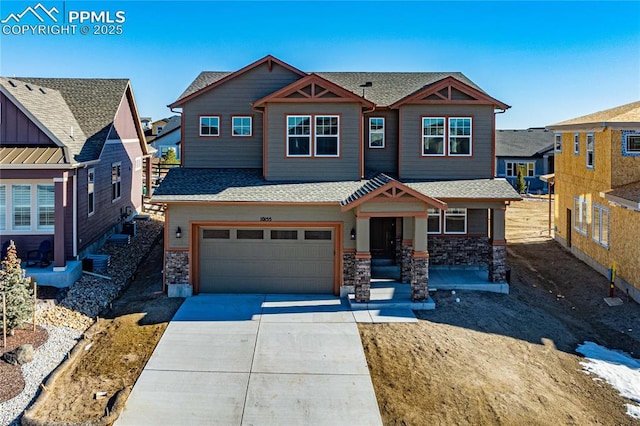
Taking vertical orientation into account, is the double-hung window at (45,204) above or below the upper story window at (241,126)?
below

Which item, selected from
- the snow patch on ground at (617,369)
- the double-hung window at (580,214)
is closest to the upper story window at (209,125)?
the snow patch on ground at (617,369)

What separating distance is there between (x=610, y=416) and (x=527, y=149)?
126 feet

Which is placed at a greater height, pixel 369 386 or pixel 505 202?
pixel 505 202

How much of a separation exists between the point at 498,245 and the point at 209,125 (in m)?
10.0

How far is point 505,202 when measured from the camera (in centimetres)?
1511

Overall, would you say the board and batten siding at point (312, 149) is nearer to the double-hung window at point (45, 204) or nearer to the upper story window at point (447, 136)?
the upper story window at point (447, 136)

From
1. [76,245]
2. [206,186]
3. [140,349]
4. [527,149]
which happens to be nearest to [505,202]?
[206,186]

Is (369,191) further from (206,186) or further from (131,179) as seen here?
(131,179)

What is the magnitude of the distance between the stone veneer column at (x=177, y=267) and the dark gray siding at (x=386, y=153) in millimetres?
6949

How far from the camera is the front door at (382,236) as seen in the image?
17.1 metres

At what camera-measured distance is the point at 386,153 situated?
681 inches

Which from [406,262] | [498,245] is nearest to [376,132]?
[406,262]

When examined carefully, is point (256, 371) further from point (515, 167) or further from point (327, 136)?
point (515, 167)

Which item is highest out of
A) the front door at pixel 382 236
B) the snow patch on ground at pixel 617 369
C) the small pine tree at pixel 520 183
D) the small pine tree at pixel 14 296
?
the small pine tree at pixel 520 183
